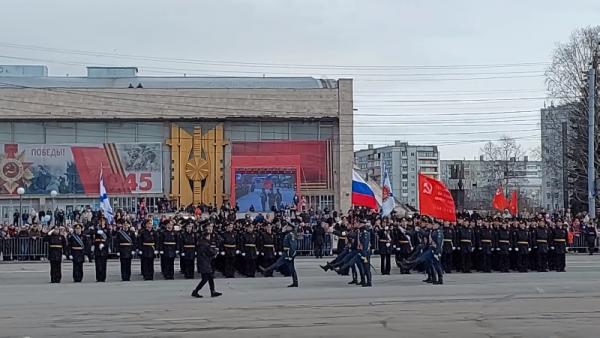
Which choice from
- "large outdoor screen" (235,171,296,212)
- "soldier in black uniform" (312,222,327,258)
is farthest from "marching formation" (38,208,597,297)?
"large outdoor screen" (235,171,296,212)

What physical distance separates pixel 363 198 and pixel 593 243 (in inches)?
405

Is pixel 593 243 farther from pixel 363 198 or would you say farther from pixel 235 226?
pixel 235 226

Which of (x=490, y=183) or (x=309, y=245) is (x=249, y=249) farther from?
(x=490, y=183)

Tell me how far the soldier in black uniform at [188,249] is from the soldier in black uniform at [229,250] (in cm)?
94

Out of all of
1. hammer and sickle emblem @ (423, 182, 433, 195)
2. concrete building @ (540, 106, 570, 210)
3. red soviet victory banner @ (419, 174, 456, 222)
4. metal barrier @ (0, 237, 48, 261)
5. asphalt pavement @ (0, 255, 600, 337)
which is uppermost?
concrete building @ (540, 106, 570, 210)

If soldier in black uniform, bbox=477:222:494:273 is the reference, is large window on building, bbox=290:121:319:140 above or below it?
above

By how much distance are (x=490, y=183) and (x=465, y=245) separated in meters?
109

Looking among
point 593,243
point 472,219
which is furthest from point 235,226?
point 593,243

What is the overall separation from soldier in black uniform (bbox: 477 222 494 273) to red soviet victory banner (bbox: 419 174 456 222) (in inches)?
51.9

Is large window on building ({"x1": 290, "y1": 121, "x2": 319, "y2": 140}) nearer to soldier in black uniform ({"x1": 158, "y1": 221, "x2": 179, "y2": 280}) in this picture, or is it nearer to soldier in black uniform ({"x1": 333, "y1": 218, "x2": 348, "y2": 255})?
soldier in black uniform ({"x1": 333, "y1": 218, "x2": 348, "y2": 255})

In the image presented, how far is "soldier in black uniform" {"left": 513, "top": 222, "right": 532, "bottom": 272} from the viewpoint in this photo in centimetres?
2923

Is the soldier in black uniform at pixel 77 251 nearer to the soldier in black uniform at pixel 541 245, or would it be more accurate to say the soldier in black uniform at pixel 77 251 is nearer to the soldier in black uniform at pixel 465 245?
the soldier in black uniform at pixel 465 245

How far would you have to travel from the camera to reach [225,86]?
65375 millimetres

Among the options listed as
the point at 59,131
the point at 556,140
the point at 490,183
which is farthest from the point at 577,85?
the point at 490,183
